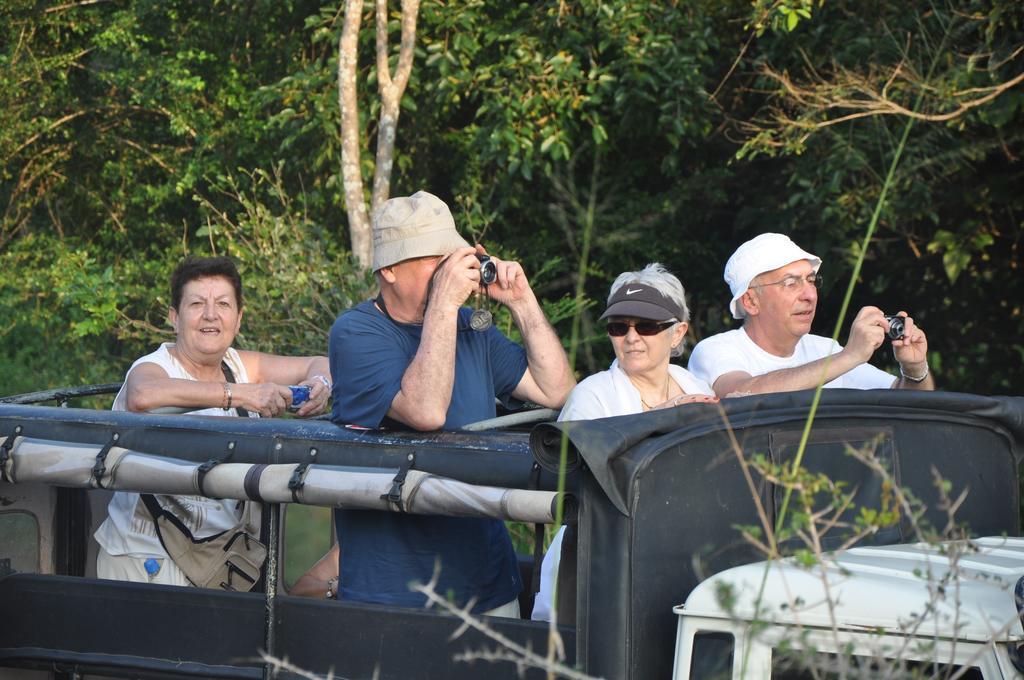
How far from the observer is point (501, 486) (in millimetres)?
3182

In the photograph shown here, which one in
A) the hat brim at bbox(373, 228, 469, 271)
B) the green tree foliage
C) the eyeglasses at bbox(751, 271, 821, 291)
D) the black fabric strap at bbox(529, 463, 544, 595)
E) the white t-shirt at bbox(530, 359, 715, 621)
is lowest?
the black fabric strap at bbox(529, 463, 544, 595)

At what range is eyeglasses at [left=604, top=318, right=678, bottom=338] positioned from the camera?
3799mm

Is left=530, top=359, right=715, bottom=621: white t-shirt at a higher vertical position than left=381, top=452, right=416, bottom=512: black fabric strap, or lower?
higher

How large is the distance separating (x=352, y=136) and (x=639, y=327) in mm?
7129

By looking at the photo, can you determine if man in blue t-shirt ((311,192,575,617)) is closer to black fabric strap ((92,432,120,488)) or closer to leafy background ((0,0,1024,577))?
black fabric strap ((92,432,120,488))

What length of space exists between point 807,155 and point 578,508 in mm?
7107

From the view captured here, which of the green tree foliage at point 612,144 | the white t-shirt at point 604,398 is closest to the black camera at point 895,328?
the white t-shirt at point 604,398

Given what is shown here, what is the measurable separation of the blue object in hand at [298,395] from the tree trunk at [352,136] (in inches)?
214

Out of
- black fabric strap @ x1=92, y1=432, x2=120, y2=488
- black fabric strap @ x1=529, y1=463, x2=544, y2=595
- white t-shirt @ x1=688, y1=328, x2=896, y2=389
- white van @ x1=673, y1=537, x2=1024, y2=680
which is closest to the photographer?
white van @ x1=673, y1=537, x2=1024, y2=680

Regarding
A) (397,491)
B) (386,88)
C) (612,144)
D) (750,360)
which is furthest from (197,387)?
(612,144)

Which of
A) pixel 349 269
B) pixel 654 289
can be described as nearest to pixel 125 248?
pixel 349 269

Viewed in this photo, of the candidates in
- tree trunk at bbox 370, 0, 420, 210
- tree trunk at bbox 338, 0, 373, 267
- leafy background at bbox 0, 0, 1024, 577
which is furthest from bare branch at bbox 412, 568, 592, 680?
tree trunk at bbox 370, 0, 420, 210

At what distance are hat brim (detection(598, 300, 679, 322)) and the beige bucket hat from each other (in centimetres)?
46

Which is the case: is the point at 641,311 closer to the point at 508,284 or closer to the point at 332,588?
the point at 508,284
